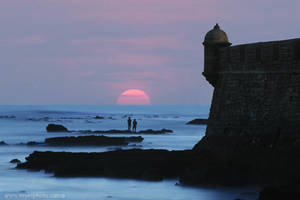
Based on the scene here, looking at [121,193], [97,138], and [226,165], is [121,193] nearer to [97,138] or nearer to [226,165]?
[226,165]

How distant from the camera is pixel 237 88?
79.9 ft

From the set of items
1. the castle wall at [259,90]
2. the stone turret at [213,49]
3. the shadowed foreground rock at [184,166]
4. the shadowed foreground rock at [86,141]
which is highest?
the stone turret at [213,49]

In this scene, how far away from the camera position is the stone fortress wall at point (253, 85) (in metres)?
21.6

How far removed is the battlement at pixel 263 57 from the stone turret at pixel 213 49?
0.50 metres

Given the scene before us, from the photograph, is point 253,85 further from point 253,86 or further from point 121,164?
point 121,164

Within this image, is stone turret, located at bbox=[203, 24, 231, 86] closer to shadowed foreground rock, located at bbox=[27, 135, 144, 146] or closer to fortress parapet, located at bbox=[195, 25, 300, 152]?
fortress parapet, located at bbox=[195, 25, 300, 152]

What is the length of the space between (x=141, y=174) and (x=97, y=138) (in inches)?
804

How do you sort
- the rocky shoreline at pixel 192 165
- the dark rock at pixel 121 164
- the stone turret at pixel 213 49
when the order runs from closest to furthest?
the rocky shoreline at pixel 192 165 → the dark rock at pixel 121 164 → the stone turret at pixel 213 49

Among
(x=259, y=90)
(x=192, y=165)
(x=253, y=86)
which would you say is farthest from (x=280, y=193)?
(x=253, y=86)

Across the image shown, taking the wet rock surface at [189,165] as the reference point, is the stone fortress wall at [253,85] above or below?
above

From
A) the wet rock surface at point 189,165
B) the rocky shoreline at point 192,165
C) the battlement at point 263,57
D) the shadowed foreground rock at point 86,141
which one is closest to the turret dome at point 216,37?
the battlement at point 263,57

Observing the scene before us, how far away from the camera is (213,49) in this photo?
26094 mm

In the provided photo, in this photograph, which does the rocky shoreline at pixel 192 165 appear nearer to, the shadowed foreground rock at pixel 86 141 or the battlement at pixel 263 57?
the battlement at pixel 263 57

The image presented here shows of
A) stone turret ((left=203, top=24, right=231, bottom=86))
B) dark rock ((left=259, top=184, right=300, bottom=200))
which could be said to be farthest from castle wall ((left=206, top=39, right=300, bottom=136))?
dark rock ((left=259, top=184, right=300, bottom=200))
